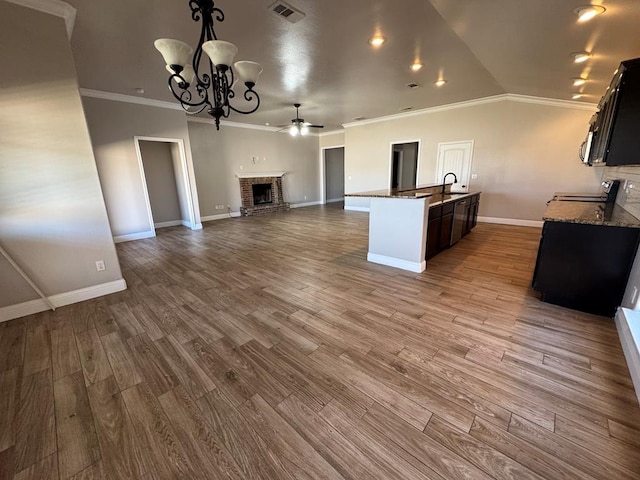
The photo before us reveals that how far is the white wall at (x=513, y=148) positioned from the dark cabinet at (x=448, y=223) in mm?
1280

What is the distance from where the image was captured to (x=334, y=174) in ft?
39.9

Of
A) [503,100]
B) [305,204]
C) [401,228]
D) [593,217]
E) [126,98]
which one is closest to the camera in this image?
[593,217]

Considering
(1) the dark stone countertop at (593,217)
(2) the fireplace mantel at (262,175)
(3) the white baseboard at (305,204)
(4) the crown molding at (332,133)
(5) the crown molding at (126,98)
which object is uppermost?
(5) the crown molding at (126,98)

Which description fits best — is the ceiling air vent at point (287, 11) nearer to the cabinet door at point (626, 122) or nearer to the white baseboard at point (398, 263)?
the cabinet door at point (626, 122)

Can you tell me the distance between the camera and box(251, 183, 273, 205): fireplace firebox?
28.9 ft

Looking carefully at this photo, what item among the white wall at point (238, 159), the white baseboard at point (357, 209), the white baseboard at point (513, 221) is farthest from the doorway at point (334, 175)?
the white baseboard at point (513, 221)

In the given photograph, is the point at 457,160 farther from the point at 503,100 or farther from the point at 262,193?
the point at 262,193

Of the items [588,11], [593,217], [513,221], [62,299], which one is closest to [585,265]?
[593,217]

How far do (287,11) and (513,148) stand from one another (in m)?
5.74

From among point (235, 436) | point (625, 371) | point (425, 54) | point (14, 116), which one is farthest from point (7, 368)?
point (425, 54)

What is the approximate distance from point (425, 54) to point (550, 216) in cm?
258

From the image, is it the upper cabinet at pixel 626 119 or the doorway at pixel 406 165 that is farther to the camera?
the doorway at pixel 406 165

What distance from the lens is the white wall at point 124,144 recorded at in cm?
502

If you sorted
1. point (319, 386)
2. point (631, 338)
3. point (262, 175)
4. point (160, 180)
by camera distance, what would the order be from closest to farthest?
point (319, 386) < point (631, 338) < point (160, 180) < point (262, 175)
